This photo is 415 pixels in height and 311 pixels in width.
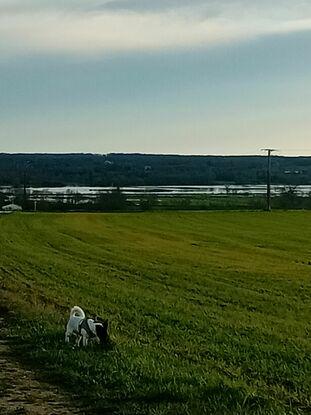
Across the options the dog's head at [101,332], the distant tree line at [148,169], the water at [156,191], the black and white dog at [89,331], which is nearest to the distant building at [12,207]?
the water at [156,191]

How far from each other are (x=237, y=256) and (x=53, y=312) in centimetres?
2522

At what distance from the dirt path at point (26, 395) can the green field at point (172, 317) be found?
26 centimetres

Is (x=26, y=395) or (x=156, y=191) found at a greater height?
(x=26, y=395)

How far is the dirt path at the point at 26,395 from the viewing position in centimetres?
940

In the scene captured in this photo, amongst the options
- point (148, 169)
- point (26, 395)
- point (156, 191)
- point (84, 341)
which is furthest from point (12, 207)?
point (26, 395)

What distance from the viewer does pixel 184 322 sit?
18766mm

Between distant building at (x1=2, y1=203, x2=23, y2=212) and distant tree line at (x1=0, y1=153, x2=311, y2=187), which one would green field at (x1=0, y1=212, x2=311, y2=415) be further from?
distant tree line at (x1=0, y1=153, x2=311, y2=187)

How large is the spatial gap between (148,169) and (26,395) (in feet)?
412

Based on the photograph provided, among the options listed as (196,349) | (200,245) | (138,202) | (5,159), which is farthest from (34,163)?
(196,349)

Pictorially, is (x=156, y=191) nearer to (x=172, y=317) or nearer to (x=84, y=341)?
(x=172, y=317)

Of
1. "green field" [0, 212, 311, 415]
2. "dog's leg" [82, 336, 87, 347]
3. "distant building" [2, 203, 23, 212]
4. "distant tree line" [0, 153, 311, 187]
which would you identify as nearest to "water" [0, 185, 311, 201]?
"distant tree line" [0, 153, 311, 187]

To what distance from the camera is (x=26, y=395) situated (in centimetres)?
1019

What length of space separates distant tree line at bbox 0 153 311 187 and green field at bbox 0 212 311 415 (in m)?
78.5

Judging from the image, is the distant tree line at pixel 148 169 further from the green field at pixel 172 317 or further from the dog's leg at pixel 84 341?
the dog's leg at pixel 84 341
